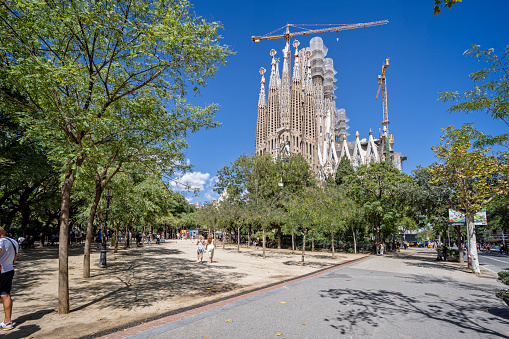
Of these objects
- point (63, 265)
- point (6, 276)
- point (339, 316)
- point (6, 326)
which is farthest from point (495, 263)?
point (6, 276)

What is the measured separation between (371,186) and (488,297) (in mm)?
19945

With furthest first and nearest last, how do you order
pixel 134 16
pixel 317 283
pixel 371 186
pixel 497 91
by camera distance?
pixel 371 186
pixel 317 283
pixel 497 91
pixel 134 16

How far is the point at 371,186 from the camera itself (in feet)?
92.1

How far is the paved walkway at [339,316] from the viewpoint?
16.5ft

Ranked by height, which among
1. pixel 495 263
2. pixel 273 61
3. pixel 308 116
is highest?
pixel 273 61

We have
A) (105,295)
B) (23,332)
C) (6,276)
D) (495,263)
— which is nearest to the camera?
(23,332)

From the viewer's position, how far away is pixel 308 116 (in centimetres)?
10581

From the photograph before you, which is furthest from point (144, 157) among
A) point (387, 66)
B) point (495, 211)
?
point (387, 66)

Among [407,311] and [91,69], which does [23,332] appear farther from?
[407,311]

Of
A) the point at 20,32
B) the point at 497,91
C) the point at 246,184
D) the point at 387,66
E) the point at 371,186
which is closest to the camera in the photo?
the point at 20,32

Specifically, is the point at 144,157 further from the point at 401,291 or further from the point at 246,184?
the point at 246,184

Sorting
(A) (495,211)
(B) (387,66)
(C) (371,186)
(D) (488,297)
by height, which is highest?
(B) (387,66)

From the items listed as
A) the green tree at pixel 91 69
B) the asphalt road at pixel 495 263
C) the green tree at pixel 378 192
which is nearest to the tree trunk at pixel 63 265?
the green tree at pixel 91 69

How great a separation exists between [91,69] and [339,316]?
7903mm
